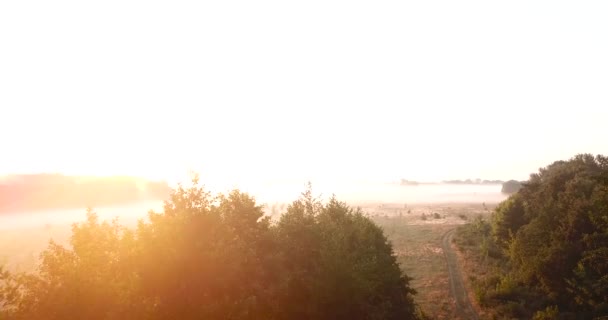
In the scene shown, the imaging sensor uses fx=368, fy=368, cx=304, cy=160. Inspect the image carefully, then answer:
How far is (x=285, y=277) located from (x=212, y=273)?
7.00 m

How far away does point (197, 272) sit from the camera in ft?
71.6

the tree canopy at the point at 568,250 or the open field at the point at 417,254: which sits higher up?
the tree canopy at the point at 568,250

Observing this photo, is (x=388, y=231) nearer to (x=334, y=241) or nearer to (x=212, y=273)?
(x=334, y=241)

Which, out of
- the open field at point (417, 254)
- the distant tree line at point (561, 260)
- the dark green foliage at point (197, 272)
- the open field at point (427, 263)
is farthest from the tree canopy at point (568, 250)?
the dark green foliage at point (197, 272)

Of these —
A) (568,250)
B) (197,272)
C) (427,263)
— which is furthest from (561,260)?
(197,272)

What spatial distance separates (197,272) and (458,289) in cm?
4497

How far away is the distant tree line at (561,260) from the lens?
40.3 m

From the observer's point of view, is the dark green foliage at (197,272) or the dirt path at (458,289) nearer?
the dark green foliage at (197,272)

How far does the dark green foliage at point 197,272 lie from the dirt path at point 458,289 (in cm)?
1788

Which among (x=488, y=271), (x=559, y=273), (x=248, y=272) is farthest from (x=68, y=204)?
(x=559, y=273)

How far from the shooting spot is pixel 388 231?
11300 centimetres

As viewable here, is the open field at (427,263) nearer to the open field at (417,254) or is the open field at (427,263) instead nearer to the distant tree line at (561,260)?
the open field at (417,254)

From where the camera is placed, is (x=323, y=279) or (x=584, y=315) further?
(x=584, y=315)

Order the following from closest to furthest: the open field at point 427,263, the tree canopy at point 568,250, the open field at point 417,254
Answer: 1. the tree canopy at point 568,250
2. the open field at point 427,263
3. the open field at point 417,254
